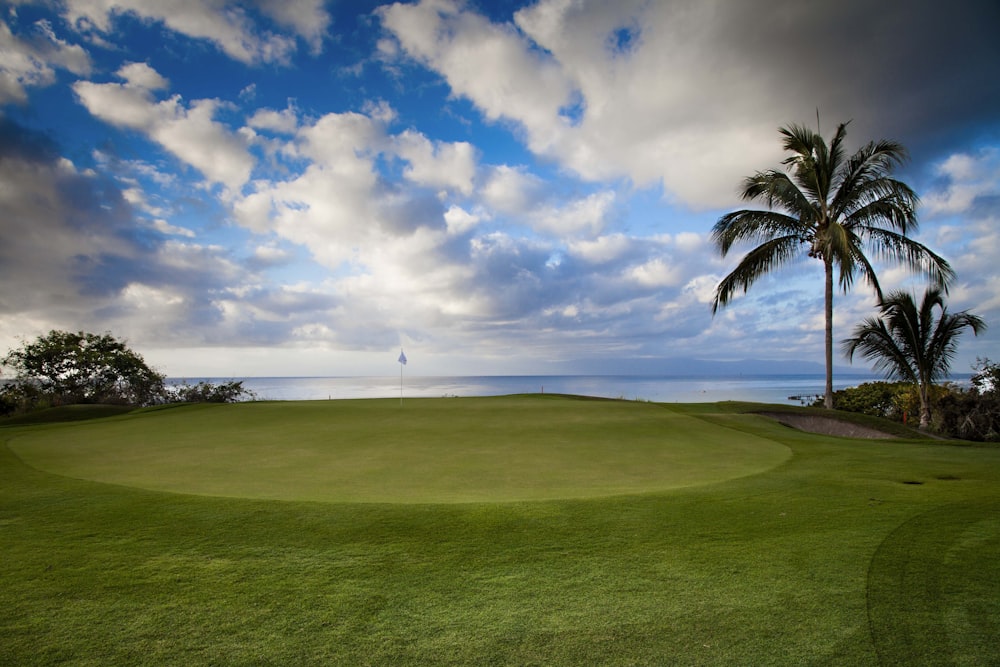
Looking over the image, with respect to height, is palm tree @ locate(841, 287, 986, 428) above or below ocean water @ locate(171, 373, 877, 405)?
above

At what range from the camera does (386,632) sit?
2566 millimetres

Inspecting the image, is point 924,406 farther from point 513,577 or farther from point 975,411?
point 513,577

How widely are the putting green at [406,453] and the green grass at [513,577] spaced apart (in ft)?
2.14

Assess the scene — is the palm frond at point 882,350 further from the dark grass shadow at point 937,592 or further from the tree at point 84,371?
the tree at point 84,371

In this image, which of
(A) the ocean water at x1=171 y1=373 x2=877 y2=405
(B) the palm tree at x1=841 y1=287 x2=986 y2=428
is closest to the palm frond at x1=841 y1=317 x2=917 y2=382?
(B) the palm tree at x1=841 y1=287 x2=986 y2=428

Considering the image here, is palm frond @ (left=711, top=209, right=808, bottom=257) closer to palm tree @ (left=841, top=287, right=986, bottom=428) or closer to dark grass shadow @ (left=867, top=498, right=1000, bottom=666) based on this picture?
palm tree @ (left=841, top=287, right=986, bottom=428)

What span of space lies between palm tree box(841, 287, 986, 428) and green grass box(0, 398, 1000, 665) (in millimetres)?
12748

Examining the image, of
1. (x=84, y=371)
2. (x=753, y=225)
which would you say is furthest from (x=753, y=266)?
(x=84, y=371)

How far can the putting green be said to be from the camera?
216 inches

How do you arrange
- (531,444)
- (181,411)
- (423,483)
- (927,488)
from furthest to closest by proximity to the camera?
(181,411) < (531,444) < (423,483) < (927,488)

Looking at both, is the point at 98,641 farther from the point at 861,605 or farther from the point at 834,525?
the point at 834,525

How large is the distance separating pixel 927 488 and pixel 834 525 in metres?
1.91

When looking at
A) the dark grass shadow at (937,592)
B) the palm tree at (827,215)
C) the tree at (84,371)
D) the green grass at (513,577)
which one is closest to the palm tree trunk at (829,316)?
the palm tree at (827,215)

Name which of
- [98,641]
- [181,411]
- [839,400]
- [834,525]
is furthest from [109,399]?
[839,400]
